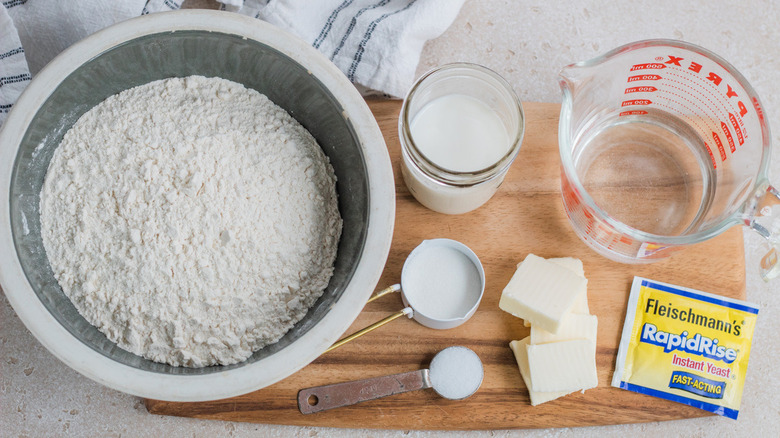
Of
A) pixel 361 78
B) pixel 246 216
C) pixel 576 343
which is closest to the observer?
pixel 246 216

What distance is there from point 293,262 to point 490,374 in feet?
1.27

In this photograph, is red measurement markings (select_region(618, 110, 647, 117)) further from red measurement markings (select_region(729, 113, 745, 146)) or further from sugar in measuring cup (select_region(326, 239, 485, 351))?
sugar in measuring cup (select_region(326, 239, 485, 351))

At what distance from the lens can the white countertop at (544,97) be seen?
108cm

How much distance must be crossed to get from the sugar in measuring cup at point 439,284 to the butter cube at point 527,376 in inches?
3.7

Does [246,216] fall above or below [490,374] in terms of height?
above

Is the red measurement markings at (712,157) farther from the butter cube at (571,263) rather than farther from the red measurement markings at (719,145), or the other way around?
the butter cube at (571,263)

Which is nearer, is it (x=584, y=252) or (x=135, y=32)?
(x=135, y=32)

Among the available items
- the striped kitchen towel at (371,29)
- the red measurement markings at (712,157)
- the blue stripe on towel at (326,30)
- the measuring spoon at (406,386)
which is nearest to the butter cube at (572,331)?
the measuring spoon at (406,386)

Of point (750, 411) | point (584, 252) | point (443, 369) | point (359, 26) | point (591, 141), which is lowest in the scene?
point (750, 411)

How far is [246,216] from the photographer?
85cm

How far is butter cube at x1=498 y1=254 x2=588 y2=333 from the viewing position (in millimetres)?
973

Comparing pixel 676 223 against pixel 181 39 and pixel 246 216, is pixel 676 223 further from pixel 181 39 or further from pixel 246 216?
pixel 181 39

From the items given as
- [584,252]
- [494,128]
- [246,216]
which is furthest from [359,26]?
[584,252]

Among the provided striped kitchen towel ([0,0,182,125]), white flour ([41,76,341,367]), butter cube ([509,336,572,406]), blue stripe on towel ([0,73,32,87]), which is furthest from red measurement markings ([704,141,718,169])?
blue stripe on towel ([0,73,32,87])
